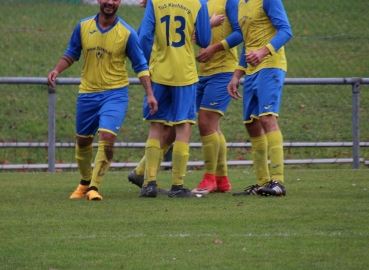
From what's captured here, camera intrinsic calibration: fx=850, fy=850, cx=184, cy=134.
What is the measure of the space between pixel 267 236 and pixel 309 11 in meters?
9.81

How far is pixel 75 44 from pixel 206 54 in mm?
1324

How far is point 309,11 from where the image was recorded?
50.1 feet

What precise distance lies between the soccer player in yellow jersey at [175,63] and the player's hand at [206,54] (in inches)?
9.4

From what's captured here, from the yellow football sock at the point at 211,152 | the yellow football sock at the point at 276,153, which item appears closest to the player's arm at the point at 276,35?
the yellow football sock at the point at 276,153

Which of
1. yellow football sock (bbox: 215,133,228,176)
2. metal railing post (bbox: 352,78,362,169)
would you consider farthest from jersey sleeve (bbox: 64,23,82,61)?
metal railing post (bbox: 352,78,362,169)

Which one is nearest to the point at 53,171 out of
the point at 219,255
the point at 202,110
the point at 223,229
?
the point at 202,110

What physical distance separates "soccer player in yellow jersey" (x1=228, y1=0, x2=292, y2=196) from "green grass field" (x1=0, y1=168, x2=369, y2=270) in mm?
346

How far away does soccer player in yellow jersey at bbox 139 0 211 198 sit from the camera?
826 centimetres

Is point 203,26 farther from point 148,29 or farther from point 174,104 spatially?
point 174,104

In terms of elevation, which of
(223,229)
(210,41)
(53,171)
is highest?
(210,41)

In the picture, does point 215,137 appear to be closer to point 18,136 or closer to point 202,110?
point 202,110

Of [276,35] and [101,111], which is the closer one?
[276,35]

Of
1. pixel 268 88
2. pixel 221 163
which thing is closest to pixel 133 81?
pixel 221 163

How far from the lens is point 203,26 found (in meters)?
8.33
